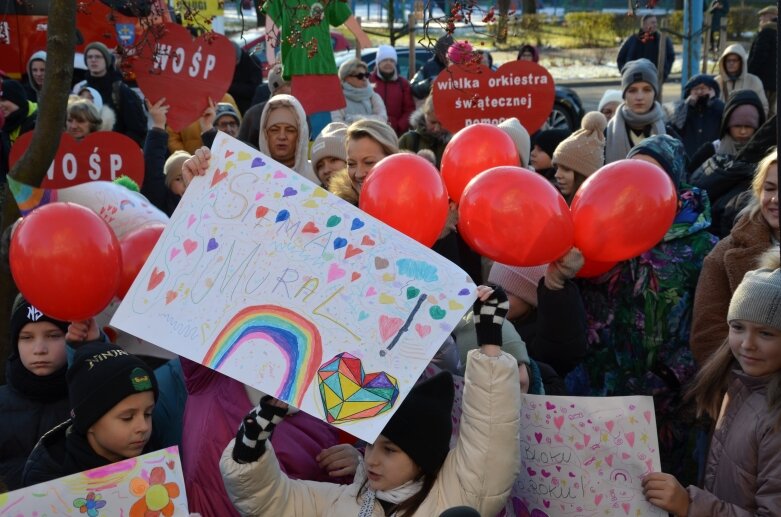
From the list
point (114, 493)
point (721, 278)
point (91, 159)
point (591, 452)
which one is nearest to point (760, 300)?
point (591, 452)

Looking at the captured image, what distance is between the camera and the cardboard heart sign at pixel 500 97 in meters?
6.86

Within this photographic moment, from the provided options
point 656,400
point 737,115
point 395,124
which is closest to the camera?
point 656,400

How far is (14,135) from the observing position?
8.27 meters

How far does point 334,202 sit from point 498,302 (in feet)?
1.96

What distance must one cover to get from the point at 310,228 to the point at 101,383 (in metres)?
0.84

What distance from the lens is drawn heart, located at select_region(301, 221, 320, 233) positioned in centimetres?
309

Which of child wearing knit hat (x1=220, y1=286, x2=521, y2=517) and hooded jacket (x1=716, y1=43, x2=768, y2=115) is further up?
hooded jacket (x1=716, y1=43, x2=768, y2=115)

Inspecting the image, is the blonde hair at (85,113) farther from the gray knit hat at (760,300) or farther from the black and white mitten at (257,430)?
the gray knit hat at (760,300)

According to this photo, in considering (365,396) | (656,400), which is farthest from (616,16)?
(365,396)

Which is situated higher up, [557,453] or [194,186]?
[194,186]

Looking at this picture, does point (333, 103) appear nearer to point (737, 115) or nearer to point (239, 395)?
point (737, 115)

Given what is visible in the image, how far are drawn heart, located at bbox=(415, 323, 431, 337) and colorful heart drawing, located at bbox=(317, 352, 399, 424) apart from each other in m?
0.16

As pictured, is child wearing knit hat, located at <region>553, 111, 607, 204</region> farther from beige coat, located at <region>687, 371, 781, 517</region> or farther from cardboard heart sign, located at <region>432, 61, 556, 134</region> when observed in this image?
cardboard heart sign, located at <region>432, 61, 556, 134</region>

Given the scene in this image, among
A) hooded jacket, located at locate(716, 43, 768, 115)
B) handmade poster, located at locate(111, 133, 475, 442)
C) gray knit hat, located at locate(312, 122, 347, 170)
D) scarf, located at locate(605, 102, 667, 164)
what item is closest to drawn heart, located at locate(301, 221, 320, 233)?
handmade poster, located at locate(111, 133, 475, 442)
